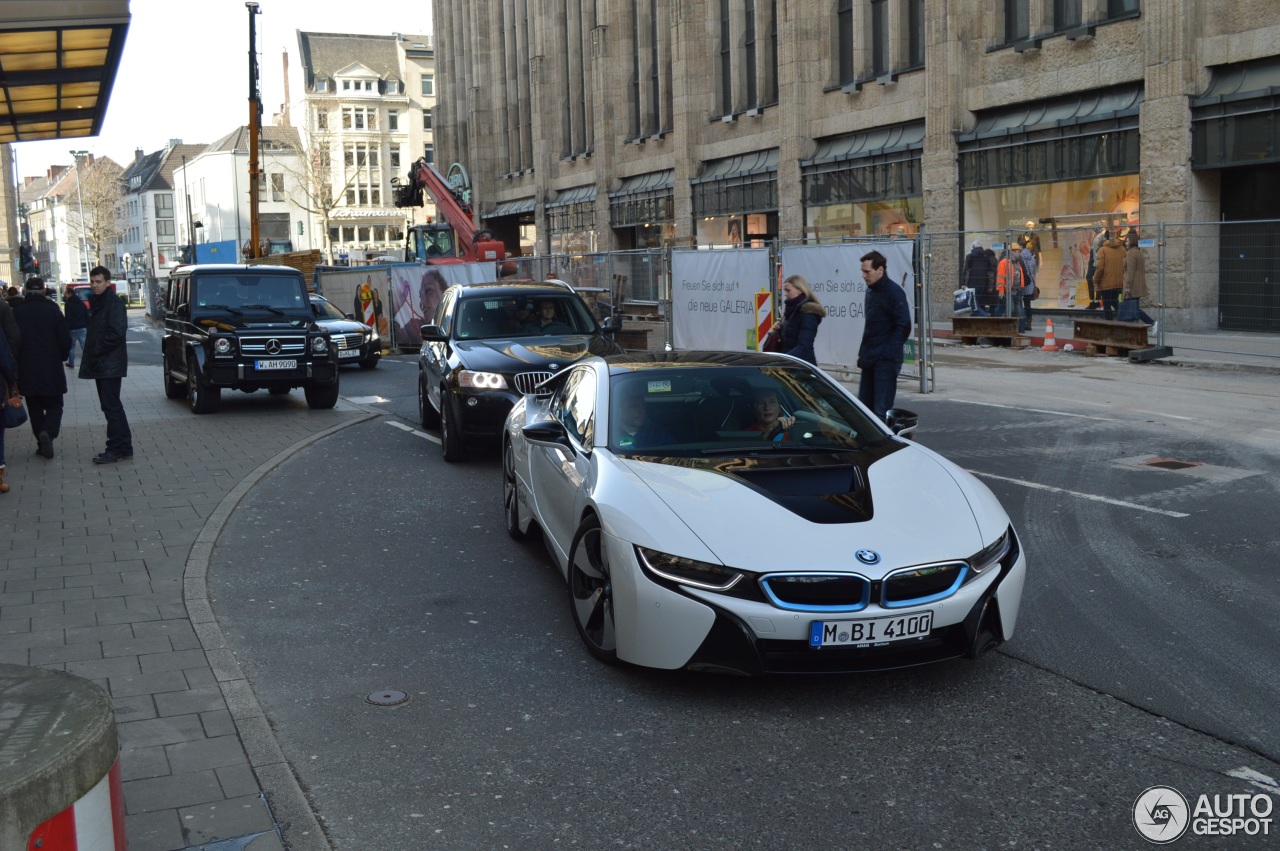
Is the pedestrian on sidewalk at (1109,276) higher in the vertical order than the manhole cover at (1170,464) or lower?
higher

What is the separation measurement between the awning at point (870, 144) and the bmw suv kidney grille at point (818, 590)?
26705mm

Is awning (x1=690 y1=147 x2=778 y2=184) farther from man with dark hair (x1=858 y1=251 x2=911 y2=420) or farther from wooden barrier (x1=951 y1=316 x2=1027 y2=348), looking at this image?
man with dark hair (x1=858 y1=251 x2=911 y2=420)

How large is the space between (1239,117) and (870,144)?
11123 mm

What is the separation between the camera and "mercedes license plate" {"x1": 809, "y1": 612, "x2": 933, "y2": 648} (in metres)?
5.05

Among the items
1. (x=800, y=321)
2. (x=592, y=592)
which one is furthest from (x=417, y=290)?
(x=592, y=592)

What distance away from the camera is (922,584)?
17.0ft

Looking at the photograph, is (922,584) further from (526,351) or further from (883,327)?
(526,351)

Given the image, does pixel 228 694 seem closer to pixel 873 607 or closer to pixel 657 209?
pixel 873 607

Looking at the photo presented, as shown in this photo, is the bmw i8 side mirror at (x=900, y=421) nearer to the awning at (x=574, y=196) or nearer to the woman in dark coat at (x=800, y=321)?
the woman in dark coat at (x=800, y=321)

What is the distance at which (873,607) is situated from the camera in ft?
16.7

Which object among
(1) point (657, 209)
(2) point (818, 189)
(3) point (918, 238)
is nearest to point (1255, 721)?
(3) point (918, 238)

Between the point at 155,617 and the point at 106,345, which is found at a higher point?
the point at 106,345

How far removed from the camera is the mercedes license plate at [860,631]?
16.6 ft

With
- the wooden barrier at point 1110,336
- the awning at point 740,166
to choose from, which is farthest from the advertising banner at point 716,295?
the awning at point 740,166
